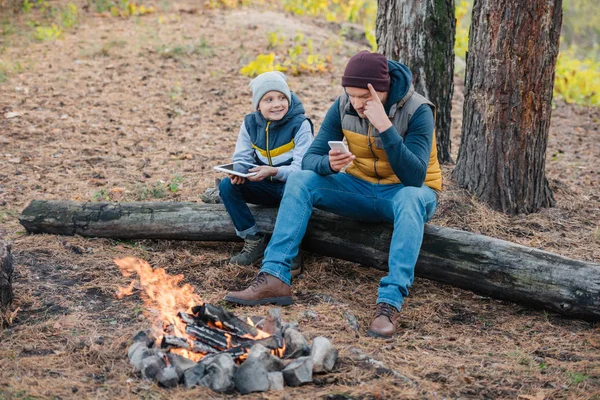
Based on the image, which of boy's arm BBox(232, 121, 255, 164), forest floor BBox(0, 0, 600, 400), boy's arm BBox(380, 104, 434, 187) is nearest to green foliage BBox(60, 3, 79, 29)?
forest floor BBox(0, 0, 600, 400)

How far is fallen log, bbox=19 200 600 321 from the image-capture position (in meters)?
4.03

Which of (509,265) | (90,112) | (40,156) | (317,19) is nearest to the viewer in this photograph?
(509,265)

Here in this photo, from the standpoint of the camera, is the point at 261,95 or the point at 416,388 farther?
the point at 261,95

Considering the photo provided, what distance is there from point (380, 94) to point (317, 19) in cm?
897

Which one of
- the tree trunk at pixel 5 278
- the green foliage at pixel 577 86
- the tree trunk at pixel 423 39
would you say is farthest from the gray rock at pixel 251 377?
the green foliage at pixel 577 86

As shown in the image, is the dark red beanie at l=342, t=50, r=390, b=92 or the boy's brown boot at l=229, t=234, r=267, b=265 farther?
the boy's brown boot at l=229, t=234, r=267, b=265

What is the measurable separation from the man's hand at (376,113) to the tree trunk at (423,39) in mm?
2078

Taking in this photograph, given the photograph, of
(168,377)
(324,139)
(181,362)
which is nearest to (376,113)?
(324,139)

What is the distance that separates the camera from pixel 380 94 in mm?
4195

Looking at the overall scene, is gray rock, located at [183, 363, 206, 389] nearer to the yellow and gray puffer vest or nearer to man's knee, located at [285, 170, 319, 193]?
man's knee, located at [285, 170, 319, 193]

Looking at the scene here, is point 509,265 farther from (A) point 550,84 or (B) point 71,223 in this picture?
(B) point 71,223

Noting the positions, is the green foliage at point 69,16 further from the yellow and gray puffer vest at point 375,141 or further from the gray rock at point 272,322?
the gray rock at point 272,322

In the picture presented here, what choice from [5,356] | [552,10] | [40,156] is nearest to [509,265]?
[552,10]

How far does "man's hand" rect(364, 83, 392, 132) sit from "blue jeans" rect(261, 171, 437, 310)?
47cm
